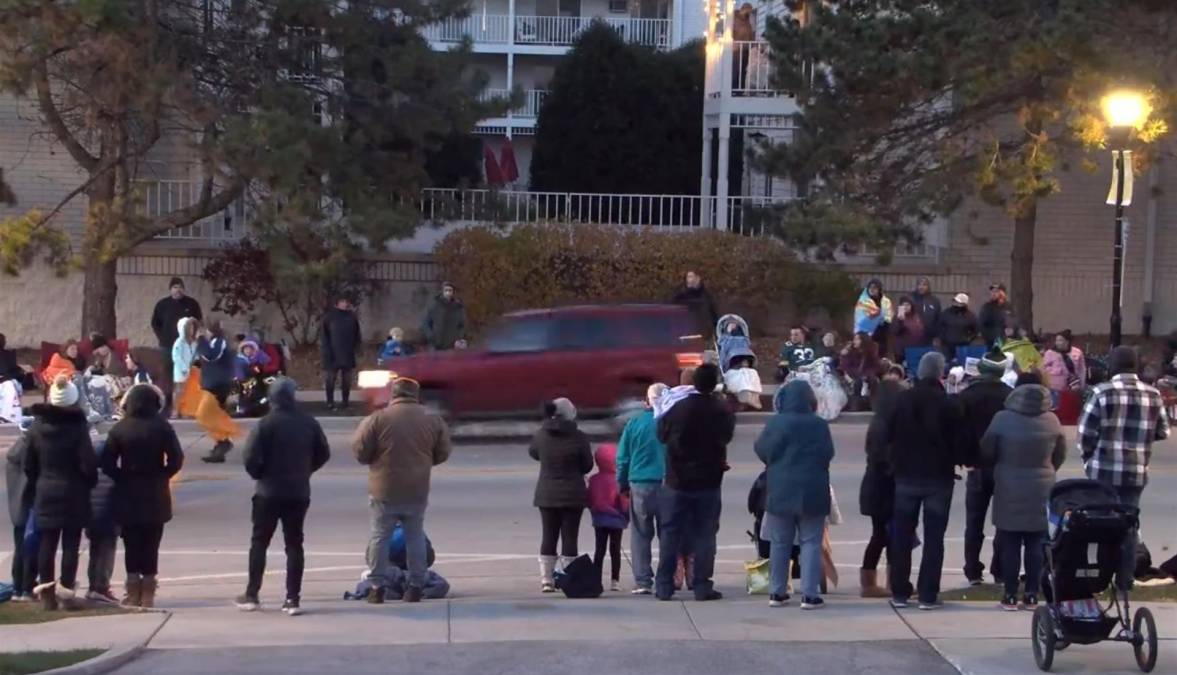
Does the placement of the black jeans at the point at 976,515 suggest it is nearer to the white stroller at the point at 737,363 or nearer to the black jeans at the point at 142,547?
the black jeans at the point at 142,547

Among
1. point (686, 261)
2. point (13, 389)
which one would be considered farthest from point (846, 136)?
point (13, 389)

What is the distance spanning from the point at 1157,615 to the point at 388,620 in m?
4.94

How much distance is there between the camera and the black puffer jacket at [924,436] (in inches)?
424

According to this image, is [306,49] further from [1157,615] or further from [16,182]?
[1157,615]

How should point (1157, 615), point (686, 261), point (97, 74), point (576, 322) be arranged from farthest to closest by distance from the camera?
point (686, 261), point (97, 74), point (576, 322), point (1157, 615)

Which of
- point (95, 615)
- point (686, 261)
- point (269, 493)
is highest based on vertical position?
point (686, 261)

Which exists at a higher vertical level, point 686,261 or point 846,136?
point 846,136

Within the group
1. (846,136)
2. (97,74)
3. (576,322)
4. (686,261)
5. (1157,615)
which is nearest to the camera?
(1157,615)

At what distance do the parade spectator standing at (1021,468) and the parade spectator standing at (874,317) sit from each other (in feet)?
48.0

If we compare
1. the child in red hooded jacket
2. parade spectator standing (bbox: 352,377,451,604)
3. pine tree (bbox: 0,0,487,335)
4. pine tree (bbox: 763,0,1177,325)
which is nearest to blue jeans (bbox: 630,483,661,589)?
the child in red hooded jacket

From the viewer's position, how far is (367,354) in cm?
2861

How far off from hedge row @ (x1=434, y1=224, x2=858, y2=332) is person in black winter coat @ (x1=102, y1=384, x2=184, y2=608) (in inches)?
656

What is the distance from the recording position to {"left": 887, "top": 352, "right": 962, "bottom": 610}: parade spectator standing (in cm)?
1077

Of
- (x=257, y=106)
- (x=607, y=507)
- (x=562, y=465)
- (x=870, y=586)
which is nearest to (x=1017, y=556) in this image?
(x=870, y=586)
